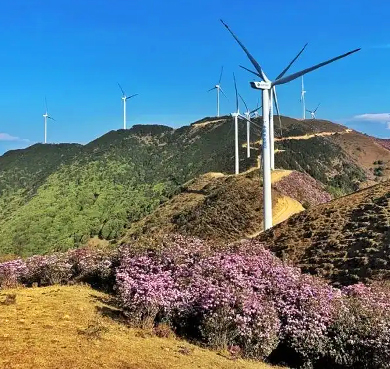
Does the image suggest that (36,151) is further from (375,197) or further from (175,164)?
(375,197)

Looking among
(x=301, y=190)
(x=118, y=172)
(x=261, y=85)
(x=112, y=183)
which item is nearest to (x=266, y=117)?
(x=261, y=85)

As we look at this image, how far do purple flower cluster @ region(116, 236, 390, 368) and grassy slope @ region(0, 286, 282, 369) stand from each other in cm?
77

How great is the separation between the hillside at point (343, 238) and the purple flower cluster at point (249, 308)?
8981 mm

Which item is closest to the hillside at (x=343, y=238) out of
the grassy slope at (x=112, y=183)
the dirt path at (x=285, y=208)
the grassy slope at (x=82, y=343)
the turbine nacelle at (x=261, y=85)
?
the turbine nacelle at (x=261, y=85)

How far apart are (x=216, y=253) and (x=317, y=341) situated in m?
4.38

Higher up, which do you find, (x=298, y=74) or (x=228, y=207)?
(x=298, y=74)

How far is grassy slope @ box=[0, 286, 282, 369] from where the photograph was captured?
11070 millimetres

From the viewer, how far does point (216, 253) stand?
17.2m

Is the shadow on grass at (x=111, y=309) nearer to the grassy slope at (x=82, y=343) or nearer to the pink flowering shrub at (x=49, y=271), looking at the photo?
the grassy slope at (x=82, y=343)

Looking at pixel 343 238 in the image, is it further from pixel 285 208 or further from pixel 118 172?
pixel 118 172

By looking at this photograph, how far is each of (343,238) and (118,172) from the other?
89.2 meters

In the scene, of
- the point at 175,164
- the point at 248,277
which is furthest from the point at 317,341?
the point at 175,164

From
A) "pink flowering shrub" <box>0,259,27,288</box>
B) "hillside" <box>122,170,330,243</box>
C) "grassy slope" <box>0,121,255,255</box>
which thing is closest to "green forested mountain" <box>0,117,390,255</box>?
"grassy slope" <box>0,121,255,255</box>

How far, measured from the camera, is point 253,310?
14055 millimetres
